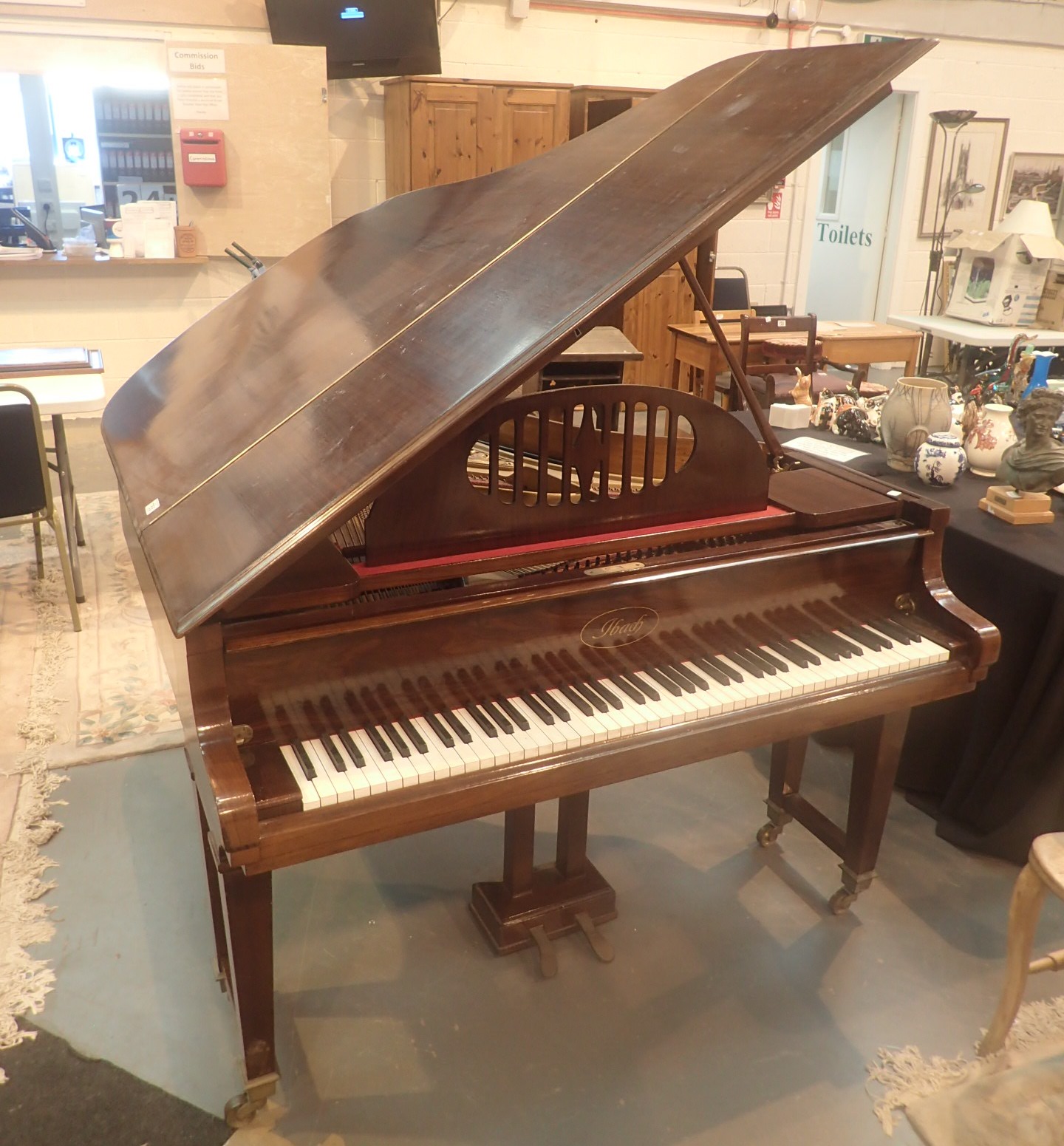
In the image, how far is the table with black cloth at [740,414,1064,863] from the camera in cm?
222

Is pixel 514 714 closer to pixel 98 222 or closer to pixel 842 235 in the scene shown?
pixel 98 222

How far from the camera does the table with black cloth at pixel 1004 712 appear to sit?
2.22m

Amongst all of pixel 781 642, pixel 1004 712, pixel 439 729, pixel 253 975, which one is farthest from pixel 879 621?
pixel 253 975

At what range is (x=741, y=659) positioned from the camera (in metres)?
1.73

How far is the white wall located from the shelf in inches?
3.8

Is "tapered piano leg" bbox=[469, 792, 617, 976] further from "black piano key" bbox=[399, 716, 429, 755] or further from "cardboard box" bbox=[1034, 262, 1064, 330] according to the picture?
"cardboard box" bbox=[1034, 262, 1064, 330]

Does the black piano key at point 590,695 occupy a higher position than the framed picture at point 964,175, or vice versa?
the framed picture at point 964,175

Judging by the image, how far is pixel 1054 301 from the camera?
19.0ft

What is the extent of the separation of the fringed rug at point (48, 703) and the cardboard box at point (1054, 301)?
5240mm

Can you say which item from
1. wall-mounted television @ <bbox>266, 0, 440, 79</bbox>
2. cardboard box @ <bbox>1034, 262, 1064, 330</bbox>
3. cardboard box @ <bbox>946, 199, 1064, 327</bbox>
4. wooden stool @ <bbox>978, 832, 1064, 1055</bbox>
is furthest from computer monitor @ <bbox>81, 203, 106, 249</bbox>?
cardboard box @ <bbox>1034, 262, 1064, 330</bbox>

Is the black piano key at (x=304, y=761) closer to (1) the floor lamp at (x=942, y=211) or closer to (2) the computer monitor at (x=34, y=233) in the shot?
(2) the computer monitor at (x=34, y=233)

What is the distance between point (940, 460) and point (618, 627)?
1.41 meters

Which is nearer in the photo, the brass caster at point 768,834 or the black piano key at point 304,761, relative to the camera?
the black piano key at point 304,761

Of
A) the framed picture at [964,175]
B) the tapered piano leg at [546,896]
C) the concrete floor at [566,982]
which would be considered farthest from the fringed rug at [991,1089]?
the framed picture at [964,175]
